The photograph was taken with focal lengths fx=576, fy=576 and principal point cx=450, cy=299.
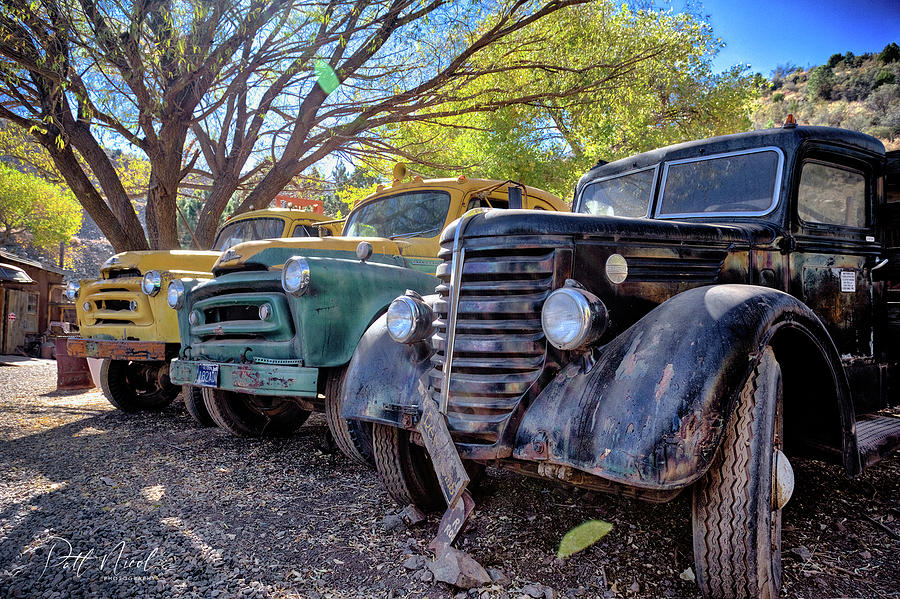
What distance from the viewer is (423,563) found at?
2.58 metres

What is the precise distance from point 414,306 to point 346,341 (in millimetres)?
1209

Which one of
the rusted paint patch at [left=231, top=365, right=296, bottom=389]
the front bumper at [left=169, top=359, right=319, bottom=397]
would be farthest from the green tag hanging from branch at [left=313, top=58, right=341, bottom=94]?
the rusted paint patch at [left=231, top=365, right=296, bottom=389]

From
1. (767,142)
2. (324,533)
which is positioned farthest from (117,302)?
(767,142)

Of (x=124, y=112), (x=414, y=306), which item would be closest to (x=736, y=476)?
(x=414, y=306)

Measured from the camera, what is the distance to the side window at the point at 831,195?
333 centimetres

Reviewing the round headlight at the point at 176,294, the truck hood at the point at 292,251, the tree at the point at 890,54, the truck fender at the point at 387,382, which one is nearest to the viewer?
the truck fender at the point at 387,382

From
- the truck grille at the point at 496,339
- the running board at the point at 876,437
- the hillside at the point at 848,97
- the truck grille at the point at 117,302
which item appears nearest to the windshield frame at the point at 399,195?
the truck grille at the point at 117,302

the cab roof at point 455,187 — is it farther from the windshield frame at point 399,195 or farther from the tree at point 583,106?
the tree at point 583,106

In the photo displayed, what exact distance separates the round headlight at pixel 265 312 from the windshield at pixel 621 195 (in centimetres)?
231

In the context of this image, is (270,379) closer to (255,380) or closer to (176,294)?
(255,380)

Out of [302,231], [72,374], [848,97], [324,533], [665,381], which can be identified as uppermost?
[848,97]

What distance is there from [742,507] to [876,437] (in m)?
1.53

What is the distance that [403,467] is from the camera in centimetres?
298

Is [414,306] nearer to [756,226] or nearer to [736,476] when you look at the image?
[736,476]
